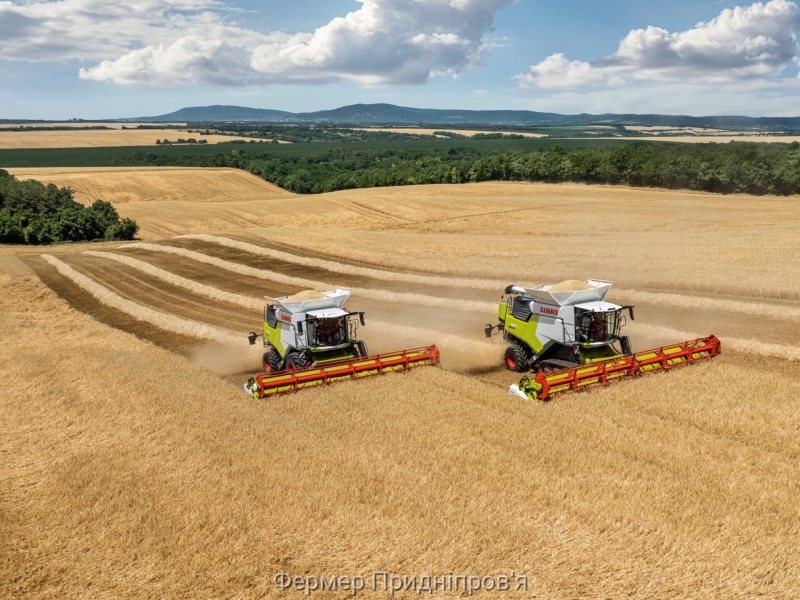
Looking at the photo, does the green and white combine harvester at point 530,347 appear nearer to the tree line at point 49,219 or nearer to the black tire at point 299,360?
the black tire at point 299,360

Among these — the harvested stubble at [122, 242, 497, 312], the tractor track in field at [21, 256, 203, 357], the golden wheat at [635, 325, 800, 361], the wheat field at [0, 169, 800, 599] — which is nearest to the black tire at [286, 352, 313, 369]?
the wheat field at [0, 169, 800, 599]

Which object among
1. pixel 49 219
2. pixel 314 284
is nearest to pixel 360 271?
pixel 314 284

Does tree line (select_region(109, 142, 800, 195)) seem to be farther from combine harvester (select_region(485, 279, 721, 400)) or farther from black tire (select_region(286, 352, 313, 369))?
black tire (select_region(286, 352, 313, 369))

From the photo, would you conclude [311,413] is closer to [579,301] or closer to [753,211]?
[579,301]

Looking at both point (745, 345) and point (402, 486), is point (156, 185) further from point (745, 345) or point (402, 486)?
point (402, 486)

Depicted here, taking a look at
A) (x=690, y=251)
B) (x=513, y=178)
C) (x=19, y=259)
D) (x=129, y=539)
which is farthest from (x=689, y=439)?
(x=513, y=178)
